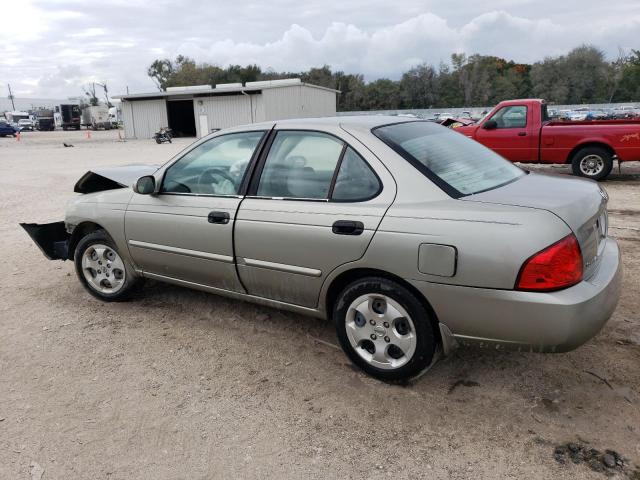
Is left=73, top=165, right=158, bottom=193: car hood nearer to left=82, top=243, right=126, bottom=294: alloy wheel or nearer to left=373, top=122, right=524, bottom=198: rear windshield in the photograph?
left=82, top=243, right=126, bottom=294: alloy wheel

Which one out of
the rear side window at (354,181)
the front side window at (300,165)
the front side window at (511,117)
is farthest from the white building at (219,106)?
the rear side window at (354,181)

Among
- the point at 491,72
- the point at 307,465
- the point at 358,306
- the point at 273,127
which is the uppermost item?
the point at 491,72

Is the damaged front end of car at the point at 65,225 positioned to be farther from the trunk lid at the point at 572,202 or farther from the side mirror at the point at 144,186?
the trunk lid at the point at 572,202

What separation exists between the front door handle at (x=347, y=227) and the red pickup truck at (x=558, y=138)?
9.22 meters

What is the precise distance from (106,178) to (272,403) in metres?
3.03

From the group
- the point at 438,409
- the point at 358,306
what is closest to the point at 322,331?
the point at 358,306

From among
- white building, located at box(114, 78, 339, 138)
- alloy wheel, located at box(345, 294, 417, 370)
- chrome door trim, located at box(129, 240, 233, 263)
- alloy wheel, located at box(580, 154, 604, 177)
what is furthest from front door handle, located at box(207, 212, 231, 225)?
white building, located at box(114, 78, 339, 138)

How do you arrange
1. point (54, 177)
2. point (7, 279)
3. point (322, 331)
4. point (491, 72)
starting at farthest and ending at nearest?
point (491, 72) → point (54, 177) → point (7, 279) → point (322, 331)

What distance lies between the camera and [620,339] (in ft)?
12.1

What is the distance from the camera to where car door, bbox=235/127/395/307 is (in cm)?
311

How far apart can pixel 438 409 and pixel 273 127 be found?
2219 mm

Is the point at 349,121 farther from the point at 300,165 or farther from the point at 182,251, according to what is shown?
the point at 182,251

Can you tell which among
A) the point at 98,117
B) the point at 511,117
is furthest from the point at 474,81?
the point at 511,117

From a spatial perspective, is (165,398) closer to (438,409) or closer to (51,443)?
(51,443)
